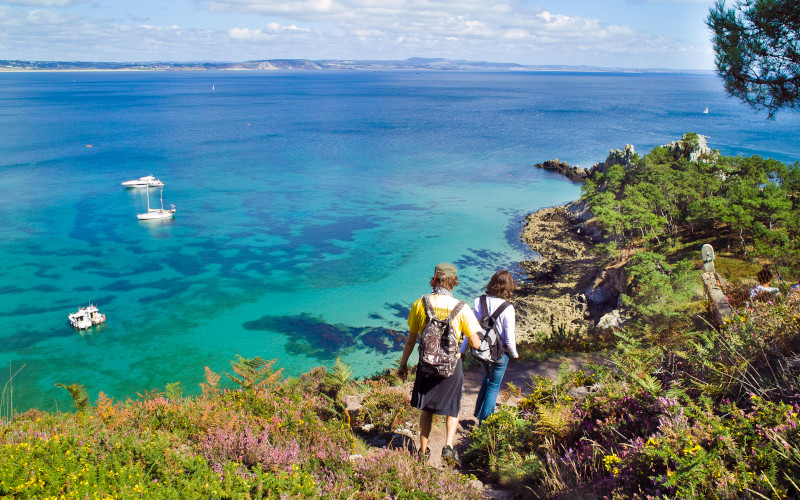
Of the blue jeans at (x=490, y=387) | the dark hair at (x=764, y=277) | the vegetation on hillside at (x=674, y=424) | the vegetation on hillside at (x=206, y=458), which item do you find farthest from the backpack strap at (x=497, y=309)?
the dark hair at (x=764, y=277)

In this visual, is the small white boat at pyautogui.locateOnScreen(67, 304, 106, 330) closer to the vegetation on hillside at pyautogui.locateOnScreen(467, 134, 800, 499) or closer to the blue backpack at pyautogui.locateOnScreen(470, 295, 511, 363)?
the vegetation on hillside at pyautogui.locateOnScreen(467, 134, 800, 499)

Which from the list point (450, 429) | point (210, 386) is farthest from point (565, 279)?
point (210, 386)

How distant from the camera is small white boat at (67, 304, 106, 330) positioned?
65.3ft

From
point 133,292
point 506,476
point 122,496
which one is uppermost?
point 122,496

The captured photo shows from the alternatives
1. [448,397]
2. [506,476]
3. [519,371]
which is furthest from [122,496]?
[519,371]

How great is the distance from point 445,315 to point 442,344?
276mm

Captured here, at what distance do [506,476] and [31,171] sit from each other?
5535 centimetres

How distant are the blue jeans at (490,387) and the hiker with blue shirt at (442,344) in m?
0.69

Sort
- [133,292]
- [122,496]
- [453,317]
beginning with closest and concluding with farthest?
[122,496] < [453,317] < [133,292]

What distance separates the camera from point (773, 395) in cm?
388

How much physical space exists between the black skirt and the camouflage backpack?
6.6 inches

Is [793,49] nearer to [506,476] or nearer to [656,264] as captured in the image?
[656,264]

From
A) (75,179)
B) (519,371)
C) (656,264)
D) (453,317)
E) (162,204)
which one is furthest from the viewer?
(75,179)

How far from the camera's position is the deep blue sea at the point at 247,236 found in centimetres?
1848
